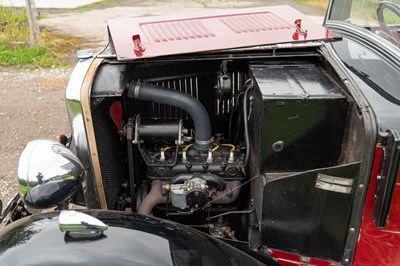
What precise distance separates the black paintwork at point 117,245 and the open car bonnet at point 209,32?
953 millimetres

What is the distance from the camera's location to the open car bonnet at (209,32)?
2361 mm

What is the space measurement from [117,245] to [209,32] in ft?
5.11

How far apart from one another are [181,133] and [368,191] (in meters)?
1.04

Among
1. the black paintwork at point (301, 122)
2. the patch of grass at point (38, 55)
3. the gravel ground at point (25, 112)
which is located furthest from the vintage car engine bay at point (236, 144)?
the patch of grass at point (38, 55)

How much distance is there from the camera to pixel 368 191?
1.79 metres

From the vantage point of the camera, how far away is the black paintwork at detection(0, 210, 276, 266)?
4.80 ft

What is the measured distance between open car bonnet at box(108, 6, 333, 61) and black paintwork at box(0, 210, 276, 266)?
3.13 ft

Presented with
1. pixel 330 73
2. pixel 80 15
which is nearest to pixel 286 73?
pixel 330 73

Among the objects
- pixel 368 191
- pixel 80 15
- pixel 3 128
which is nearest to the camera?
pixel 368 191

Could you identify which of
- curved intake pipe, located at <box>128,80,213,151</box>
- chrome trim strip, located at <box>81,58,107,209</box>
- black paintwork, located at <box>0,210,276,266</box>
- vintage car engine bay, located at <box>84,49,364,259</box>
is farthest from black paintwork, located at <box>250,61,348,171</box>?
chrome trim strip, located at <box>81,58,107,209</box>

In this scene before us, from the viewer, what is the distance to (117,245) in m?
1.54

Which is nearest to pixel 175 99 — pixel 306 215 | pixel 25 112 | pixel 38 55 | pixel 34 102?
pixel 306 215

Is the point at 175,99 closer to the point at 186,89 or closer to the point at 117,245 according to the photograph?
the point at 186,89

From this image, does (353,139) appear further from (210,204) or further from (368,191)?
(210,204)
